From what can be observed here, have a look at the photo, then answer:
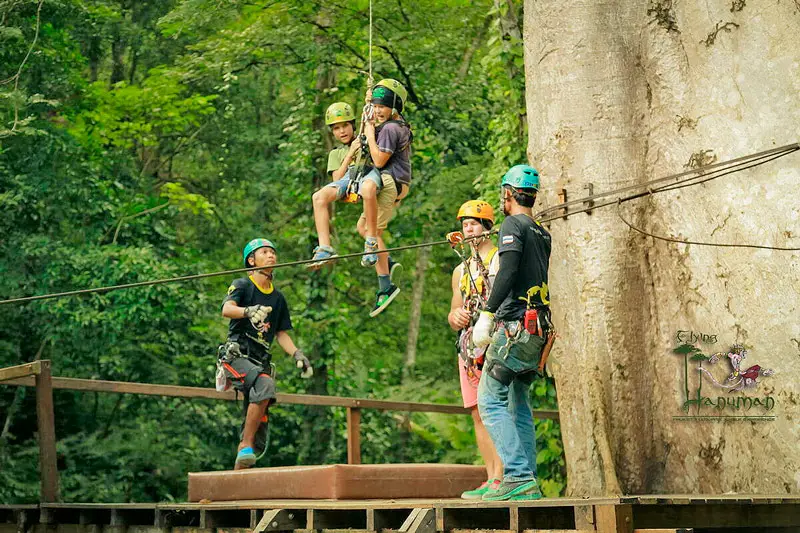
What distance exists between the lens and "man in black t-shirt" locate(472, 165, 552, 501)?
6250mm

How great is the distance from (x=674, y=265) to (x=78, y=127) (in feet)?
38.5

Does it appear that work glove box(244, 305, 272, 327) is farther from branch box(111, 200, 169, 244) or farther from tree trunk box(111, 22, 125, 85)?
tree trunk box(111, 22, 125, 85)

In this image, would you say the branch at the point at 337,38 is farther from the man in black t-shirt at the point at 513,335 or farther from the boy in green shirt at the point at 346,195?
the man in black t-shirt at the point at 513,335

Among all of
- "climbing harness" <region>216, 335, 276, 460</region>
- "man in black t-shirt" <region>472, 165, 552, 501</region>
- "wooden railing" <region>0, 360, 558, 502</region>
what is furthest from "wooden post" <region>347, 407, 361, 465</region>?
"man in black t-shirt" <region>472, 165, 552, 501</region>

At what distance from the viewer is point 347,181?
8.76 meters

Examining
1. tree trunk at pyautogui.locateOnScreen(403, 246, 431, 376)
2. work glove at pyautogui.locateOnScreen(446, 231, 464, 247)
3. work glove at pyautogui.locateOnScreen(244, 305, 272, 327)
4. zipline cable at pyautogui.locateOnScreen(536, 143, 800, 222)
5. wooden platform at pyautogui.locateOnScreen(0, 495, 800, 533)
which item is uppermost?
tree trunk at pyautogui.locateOnScreen(403, 246, 431, 376)

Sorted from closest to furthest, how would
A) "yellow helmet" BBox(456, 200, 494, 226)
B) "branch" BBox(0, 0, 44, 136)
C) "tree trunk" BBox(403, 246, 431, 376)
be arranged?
1. "yellow helmet" BBox(456, 200, 494, 226)
2. "branch" BBox(0, 0, 44, 136)
3. "tree trunk" BBox(403, 246, 431, 376)

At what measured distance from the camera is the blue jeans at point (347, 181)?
8.62m

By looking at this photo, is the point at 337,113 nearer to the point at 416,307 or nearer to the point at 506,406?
the point at 506,406

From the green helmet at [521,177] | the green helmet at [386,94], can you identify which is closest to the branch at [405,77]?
the green helmet at [386,94]

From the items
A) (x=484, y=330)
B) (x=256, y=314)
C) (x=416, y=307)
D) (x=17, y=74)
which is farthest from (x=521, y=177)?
(x=416, y=307)

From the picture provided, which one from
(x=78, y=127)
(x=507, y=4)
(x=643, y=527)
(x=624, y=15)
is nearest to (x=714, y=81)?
(x=624, y=15)

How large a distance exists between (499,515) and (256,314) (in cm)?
315

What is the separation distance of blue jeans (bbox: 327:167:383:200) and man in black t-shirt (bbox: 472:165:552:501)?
2.24 m
